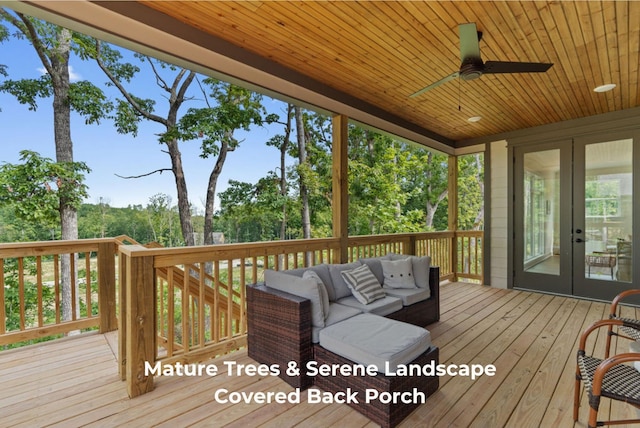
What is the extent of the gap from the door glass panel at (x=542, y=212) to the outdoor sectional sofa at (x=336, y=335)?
11.1ft

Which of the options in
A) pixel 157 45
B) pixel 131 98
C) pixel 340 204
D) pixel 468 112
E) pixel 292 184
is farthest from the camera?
pixel 292 184

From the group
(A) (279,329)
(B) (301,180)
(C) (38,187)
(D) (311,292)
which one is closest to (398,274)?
(D) (311,292)

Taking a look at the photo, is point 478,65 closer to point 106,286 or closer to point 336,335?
point 336,335

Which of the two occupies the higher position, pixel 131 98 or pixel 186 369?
pixel 131 98

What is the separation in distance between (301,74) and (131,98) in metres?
5.42

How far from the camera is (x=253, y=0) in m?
2.11

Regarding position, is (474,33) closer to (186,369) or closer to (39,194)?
(186,369)

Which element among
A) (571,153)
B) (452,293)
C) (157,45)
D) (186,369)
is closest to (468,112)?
(571,153)

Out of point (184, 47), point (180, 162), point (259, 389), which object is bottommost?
point (259, 389)

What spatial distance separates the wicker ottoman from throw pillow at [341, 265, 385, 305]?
627mm

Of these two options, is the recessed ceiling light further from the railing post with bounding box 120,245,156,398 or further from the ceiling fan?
the railing post with bounding box 120,245,156,398

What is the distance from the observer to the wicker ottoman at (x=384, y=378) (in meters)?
1.68

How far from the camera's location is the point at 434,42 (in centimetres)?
260

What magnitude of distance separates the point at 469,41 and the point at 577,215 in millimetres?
3895
